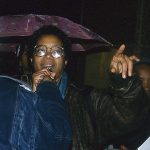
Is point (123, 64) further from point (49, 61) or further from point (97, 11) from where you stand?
point (97, 11)

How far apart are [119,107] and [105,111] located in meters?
0.16

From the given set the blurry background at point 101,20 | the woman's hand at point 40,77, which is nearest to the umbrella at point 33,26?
the blurry background at point 101,20

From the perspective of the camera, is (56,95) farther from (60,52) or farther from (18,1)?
(18,1)

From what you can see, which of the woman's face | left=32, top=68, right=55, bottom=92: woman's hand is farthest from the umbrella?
left=32, top=68, right=55, bottom=92: woman's hand

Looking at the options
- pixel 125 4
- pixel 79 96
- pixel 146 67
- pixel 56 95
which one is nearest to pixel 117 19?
pixel 125 4

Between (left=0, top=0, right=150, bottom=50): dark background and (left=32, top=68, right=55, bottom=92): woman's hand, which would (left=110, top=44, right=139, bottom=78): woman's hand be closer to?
(left=32, top=68, right=55, bottom=92): woman's hand

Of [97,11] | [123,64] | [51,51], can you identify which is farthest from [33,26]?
[97,11]

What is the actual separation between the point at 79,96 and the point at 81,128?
0.83ft

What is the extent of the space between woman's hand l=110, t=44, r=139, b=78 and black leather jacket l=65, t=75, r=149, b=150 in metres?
0.06

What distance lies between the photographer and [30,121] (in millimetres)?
2141

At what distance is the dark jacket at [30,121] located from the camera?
2.13 meters

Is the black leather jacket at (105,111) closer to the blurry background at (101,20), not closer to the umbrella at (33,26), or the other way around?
the umbrella at (33,26)

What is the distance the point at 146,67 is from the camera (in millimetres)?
5254

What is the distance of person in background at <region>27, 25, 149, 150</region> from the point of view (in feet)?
9.48
